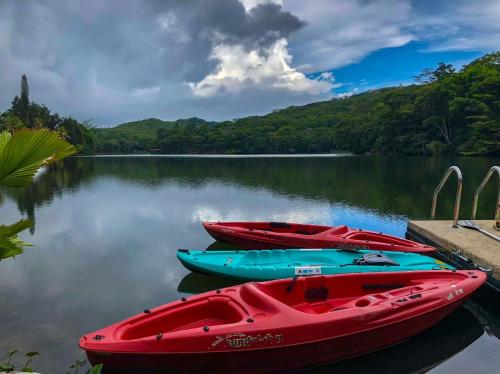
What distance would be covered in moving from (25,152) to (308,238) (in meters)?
8.46

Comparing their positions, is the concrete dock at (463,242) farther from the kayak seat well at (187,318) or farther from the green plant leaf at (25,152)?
the green plant leaf at (25,152)

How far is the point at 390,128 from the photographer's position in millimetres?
78750

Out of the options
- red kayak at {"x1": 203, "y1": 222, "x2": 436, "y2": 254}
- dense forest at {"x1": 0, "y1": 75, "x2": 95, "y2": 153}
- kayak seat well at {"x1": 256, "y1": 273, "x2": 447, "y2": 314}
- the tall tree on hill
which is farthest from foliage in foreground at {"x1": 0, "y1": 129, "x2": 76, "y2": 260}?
the tall tree on hill

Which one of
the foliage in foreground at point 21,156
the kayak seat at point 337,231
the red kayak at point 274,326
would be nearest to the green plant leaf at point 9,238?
the foliage in foreground at point 21,156

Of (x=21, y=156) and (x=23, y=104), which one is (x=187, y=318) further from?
(x=23, y=104)

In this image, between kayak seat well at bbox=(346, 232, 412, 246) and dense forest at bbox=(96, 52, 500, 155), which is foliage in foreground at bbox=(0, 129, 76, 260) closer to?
kayak seat well at bbox=(346, 232, 412, 246)

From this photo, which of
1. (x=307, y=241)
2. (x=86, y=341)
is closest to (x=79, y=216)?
(x=307, y=241)

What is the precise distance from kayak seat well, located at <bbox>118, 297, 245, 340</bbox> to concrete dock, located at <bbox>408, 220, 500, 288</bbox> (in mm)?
5582

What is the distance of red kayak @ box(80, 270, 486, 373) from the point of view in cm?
518

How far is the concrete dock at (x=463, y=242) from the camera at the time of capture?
28.8 ft

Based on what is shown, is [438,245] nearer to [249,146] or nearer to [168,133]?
[249,146]

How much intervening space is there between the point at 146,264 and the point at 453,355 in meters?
7.82

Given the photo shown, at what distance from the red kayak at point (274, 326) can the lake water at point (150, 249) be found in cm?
59

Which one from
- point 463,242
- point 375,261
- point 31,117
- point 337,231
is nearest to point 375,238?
point 337,231
